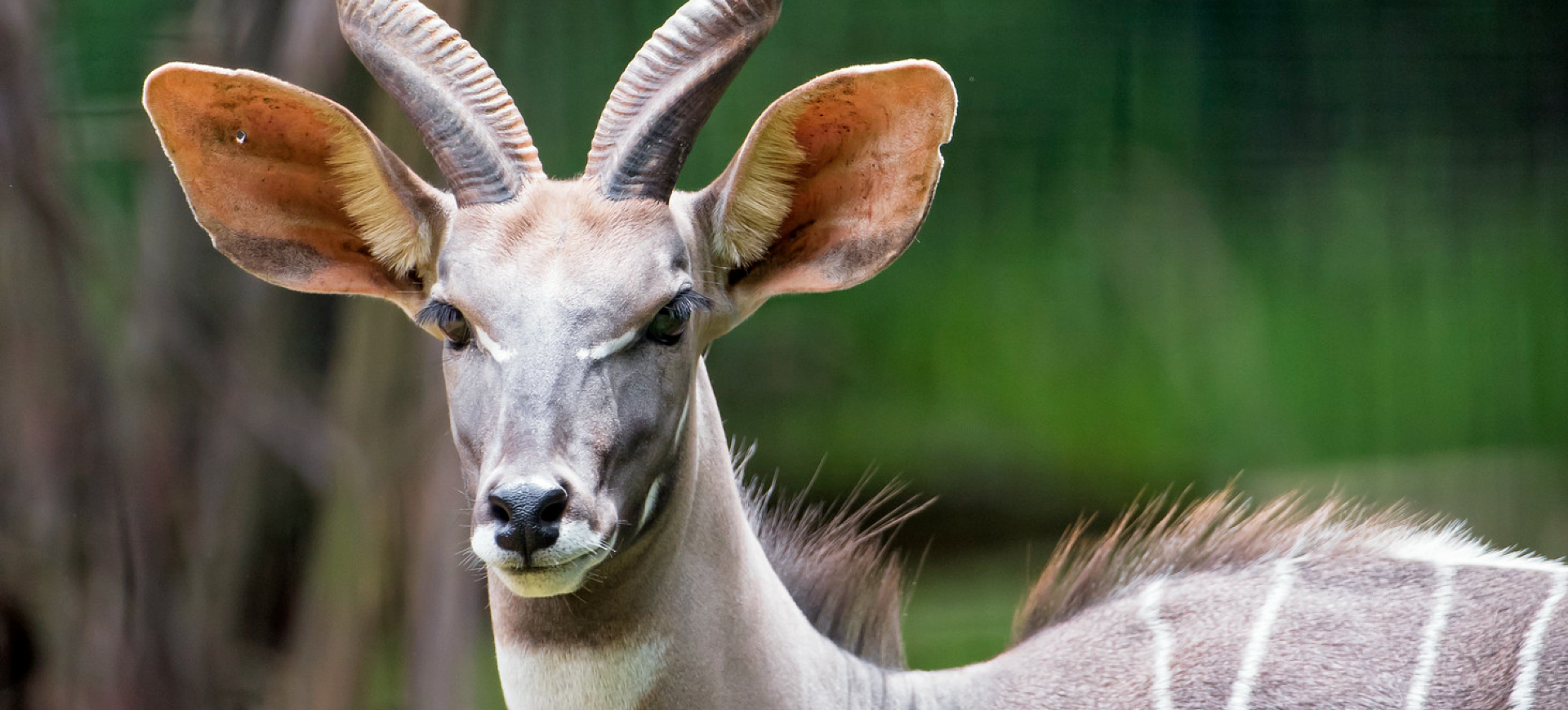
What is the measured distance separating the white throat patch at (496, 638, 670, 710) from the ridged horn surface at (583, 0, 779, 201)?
574 mm

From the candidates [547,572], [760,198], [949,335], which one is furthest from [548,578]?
[949,335]

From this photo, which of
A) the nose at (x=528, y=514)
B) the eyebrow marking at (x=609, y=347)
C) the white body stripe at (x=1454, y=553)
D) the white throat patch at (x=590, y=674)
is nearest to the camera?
the nose at (x=528, y=514)

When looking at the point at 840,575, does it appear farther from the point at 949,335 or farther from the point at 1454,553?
the point at 949,335

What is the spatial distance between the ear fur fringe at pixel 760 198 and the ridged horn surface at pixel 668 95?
0.08 metres

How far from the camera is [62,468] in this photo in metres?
4.53

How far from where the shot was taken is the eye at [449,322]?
6.24ft

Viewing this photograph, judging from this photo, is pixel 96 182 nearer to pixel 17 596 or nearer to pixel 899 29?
pixel 17 596

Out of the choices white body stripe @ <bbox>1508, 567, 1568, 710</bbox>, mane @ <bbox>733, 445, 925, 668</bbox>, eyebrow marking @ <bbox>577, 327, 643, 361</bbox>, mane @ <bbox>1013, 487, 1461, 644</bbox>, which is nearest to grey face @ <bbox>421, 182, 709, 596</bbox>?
eyebrow marking @ <bbox>577, 327, 643, 361</bbox>

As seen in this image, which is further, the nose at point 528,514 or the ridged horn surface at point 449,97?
the ridged horn surface at point 449,97

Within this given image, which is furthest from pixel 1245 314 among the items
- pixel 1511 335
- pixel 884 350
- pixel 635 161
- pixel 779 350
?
pixel 635 161

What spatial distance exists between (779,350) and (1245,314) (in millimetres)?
1710

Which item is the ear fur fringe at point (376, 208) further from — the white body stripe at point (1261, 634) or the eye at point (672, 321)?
the white body stripe at point (1261, 634)

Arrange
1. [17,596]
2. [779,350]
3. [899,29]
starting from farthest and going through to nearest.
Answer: [779,350] < [899,29] < [17,596]

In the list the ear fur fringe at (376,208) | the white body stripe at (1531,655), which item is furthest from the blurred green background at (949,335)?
the white body stripe at (1531,655)
